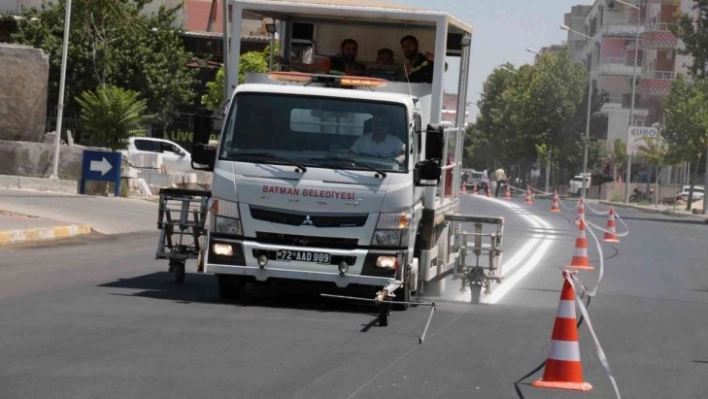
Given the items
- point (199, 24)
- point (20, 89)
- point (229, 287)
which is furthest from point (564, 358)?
point (199, 24)

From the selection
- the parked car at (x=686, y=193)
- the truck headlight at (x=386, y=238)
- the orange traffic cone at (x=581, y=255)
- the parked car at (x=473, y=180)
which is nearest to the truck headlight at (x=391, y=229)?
the truck headlight at (x=386, y=238)

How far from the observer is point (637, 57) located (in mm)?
95500

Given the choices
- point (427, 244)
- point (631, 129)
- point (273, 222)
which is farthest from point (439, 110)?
point (631, 129)

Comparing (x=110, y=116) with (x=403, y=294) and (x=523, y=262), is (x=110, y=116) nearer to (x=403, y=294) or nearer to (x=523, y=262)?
(x=523, y=262)

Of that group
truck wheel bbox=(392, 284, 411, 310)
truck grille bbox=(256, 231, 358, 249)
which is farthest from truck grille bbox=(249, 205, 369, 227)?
truck wheel bbox=(392, 284, 411, 310)

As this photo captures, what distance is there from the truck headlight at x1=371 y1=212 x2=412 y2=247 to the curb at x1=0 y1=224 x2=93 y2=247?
9.06 metres

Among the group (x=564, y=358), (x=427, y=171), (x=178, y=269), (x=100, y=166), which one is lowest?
(x=178, y=269)

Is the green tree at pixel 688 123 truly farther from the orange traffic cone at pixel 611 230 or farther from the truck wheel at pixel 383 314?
the truck wheel at pixel 383 314

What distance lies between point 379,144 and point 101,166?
2061cm

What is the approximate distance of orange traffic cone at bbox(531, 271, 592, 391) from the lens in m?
9.29

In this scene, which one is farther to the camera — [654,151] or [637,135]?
[654,151]

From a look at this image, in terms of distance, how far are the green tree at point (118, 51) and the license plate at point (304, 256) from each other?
4476 cm

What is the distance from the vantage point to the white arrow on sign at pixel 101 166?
32844 mm

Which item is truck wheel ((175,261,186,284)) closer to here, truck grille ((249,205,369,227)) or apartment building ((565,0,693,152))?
truck grille ((249,205,369,227))
